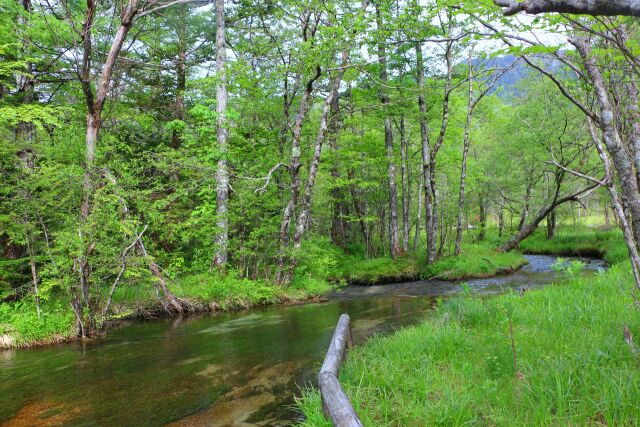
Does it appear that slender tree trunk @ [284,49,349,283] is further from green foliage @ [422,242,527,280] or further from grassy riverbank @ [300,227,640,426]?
grassy riverbank @ [300,227,640,426]

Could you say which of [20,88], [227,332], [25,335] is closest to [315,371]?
[227,332]

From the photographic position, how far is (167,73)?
1941 cm

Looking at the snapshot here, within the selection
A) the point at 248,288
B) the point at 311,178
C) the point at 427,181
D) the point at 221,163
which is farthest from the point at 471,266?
the point at 221,163

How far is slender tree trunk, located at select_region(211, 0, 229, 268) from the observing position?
44.3ft

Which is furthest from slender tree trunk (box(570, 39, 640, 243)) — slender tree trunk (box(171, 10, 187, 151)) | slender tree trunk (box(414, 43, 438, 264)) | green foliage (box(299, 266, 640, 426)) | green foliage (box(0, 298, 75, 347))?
slender tree trunk (box(171, 10, 187, 151))

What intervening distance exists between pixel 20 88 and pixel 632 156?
1597 centimetres

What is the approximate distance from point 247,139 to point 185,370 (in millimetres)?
11187

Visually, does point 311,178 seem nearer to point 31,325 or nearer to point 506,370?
point 31,325

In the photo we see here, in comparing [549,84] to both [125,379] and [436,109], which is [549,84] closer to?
[436,109]

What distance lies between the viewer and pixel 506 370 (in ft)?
13.1

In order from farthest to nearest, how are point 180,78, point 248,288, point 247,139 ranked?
1. point 180,78
2. point 247,139
3. point 248,288

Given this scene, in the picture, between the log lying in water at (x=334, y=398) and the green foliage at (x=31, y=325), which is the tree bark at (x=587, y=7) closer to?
the log lying in water at (x=334, y=398)

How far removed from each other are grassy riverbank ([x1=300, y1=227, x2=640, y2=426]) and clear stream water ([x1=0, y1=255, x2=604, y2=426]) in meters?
1.32

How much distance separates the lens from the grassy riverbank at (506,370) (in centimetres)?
310
